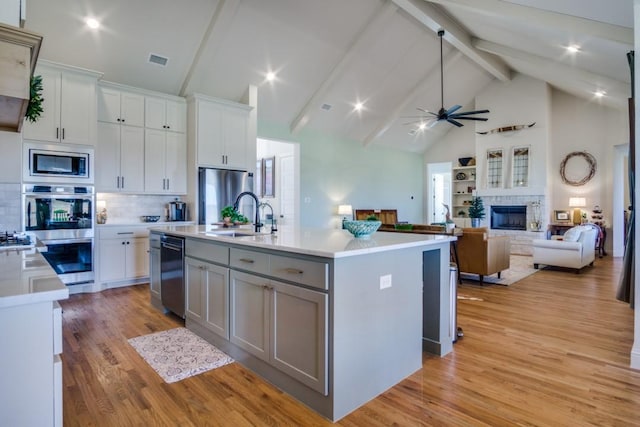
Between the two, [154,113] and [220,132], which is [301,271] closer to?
[220,132]

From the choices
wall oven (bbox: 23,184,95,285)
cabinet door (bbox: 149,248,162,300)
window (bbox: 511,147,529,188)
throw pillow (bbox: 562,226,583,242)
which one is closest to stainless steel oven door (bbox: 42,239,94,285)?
wall oven (bbox: 23,184,95,285)

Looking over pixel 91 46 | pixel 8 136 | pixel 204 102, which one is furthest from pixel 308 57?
pixel 8 136

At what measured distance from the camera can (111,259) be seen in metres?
4.85

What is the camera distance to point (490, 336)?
3.19 meters

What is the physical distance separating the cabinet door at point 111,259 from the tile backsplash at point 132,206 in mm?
503

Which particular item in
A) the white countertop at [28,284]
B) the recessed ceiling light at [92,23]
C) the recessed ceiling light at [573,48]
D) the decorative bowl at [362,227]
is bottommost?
the white countertop at [28,284]

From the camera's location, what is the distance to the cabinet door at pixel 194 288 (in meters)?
3.03

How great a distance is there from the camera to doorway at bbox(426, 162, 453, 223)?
11531mm

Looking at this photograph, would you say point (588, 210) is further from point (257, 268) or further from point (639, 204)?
point (257, 268)

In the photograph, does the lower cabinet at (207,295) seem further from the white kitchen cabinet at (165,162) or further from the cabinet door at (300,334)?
the white kitchen cabinet at (165,162)

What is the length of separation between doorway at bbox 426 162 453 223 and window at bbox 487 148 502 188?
1.94m

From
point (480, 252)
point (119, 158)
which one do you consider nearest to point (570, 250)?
point (480, 252)

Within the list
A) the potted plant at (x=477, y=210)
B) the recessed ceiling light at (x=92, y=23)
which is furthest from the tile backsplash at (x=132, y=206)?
the potted plant at (x=477, y=210)

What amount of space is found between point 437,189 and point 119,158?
31.9ft
